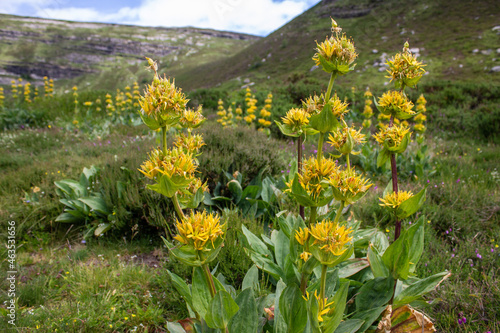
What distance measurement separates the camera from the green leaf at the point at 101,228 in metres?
3.34

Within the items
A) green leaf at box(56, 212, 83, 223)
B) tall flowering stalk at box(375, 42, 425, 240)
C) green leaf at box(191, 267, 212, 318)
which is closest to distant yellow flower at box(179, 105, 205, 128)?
green leaf at box(191, 267, 212, 318)

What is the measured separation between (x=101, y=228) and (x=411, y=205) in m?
3.40

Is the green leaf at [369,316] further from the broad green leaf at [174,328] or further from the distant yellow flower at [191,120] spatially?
the distant yellow flower at [191,120]

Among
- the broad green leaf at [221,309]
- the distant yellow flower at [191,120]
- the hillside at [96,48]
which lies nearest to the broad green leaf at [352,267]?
the broad green leaf at [221,309]

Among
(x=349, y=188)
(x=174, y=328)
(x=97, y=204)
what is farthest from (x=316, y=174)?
(x=97, y=204)

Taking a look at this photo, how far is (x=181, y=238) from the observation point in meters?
1.11

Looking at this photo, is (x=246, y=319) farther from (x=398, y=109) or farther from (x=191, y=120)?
(x=398, y=109)

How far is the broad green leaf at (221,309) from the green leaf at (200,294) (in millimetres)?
119

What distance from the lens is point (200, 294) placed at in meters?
1.39

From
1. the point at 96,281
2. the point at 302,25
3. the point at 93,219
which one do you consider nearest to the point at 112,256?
the point at 96,281

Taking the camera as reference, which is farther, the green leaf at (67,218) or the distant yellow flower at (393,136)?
the green leaf at (67,218)

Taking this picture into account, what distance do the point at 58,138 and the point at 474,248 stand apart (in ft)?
29.5

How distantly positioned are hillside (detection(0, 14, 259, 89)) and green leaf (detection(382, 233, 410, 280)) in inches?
3846

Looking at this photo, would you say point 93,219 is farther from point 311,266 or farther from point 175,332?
point 311,266
